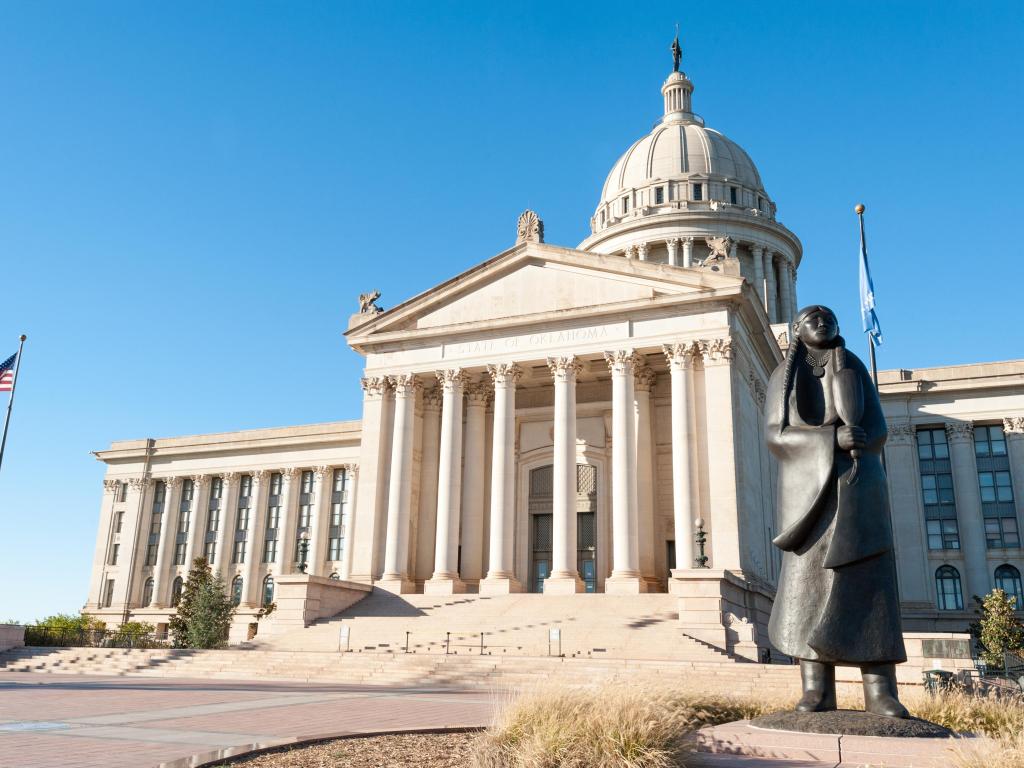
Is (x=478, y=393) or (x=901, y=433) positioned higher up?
(x=901, y=433)

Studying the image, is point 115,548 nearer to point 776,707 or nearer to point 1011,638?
point 1011,638

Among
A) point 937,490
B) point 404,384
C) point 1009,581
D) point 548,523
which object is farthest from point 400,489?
point 1009,581

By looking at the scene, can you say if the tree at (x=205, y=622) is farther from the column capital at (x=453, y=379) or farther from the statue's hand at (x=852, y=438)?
the statue's hand at (x=852, y=438)

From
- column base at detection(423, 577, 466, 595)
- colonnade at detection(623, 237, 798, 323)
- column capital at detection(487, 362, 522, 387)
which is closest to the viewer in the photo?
column base at detection(423, 577, 466, 595)

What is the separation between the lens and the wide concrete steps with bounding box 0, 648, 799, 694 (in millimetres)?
22062

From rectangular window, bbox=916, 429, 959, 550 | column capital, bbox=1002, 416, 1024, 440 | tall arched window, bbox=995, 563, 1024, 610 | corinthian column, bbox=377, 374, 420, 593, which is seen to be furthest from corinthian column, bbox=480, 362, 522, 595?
column capital, bbox=1002, 416, 1024, 440

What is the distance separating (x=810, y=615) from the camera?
31.5 feet

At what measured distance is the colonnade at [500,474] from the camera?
3734cm

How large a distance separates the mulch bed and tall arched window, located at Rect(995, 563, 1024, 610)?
169ft

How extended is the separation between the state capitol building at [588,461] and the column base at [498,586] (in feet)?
0.28

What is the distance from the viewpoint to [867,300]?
26.4 meters

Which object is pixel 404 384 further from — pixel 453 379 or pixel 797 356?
pixel 797 356

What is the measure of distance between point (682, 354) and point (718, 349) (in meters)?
1.59

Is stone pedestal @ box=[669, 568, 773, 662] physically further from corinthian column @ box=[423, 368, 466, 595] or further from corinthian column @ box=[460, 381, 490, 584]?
corinthian column @ box=[460, 381, 490, 584]
